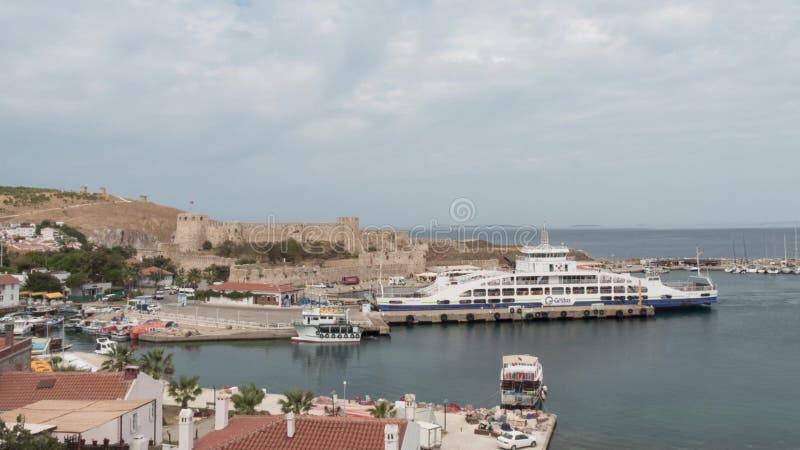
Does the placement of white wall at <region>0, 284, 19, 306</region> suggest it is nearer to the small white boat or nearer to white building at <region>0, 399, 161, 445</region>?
the small white boat

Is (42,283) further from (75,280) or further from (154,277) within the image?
(154,277)

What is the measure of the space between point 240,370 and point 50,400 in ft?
47.5

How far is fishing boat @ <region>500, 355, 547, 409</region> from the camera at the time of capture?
20.8m

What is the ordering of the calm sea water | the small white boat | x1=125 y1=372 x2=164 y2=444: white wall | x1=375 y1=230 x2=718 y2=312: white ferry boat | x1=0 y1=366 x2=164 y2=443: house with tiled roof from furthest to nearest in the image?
x1=375 y1=230 x2=718 y2=312: white ferry boat < the small white boat < the calm sea water < x1=0 y1=366 x2=164 y2=443: house with tiled roof < x1=125 y1=372 x2=164 y2=444: white wall

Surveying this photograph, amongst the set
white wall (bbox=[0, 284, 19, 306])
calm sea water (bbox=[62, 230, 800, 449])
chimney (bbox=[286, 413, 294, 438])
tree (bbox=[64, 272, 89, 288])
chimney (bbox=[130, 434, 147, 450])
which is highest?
tree (bbox=[64, 272, 89, 288])

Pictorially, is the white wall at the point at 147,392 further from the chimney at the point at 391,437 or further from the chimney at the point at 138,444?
the chimney at the point at 391,437

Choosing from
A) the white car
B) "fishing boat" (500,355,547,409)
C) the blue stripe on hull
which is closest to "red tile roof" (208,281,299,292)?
the blue stripe on hull

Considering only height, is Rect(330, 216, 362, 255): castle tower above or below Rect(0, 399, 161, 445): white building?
above

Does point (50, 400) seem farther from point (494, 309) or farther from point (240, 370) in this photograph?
point (494, 309)

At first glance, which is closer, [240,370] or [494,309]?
[240,370]

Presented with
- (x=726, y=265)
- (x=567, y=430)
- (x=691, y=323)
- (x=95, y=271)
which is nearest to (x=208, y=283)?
(x=95, y=271)

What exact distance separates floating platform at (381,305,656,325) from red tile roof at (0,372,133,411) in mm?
26187

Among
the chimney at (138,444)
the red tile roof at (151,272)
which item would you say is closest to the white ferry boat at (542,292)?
the red tile roof at (151,272)

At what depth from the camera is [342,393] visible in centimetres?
2291
